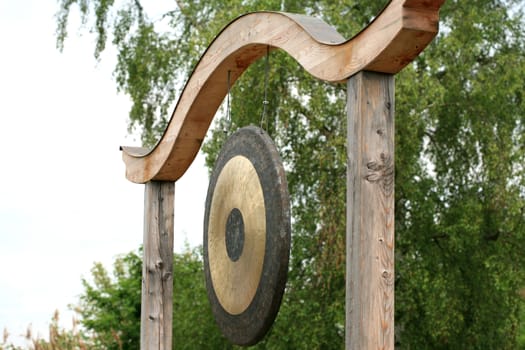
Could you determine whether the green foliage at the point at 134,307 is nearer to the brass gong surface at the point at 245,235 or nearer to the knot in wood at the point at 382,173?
the brass gong surface at the point at 245,235

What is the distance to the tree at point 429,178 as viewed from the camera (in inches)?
Result: 341

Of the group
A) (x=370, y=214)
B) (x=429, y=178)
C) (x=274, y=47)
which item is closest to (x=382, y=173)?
(x=370, y=214)

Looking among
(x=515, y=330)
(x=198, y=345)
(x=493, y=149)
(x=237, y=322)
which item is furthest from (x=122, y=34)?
(x=237, y=322)

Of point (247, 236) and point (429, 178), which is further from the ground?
point (429, 178)

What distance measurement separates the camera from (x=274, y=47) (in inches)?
159

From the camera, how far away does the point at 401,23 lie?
293 cm

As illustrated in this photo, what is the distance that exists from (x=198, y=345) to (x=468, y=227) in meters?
3.37

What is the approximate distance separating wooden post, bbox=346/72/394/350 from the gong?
0.47 m

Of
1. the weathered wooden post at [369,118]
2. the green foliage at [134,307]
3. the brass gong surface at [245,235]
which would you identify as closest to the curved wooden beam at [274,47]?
the weathered wooden post at [369,118]

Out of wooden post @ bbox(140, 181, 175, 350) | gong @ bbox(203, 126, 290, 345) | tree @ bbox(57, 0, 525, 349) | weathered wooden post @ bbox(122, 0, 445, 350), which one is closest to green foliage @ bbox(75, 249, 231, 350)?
tree @ bbox(57, 0, 525, 349)

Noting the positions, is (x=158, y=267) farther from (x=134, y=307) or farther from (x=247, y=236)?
(x=134, y=307)

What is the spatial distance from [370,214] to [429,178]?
6.42 metres

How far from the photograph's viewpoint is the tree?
8.66 m

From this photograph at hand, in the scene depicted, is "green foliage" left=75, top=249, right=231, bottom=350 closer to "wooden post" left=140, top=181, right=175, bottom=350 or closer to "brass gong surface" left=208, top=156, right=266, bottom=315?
"wooden post" left=140, top=181, right=175, bottom=350
